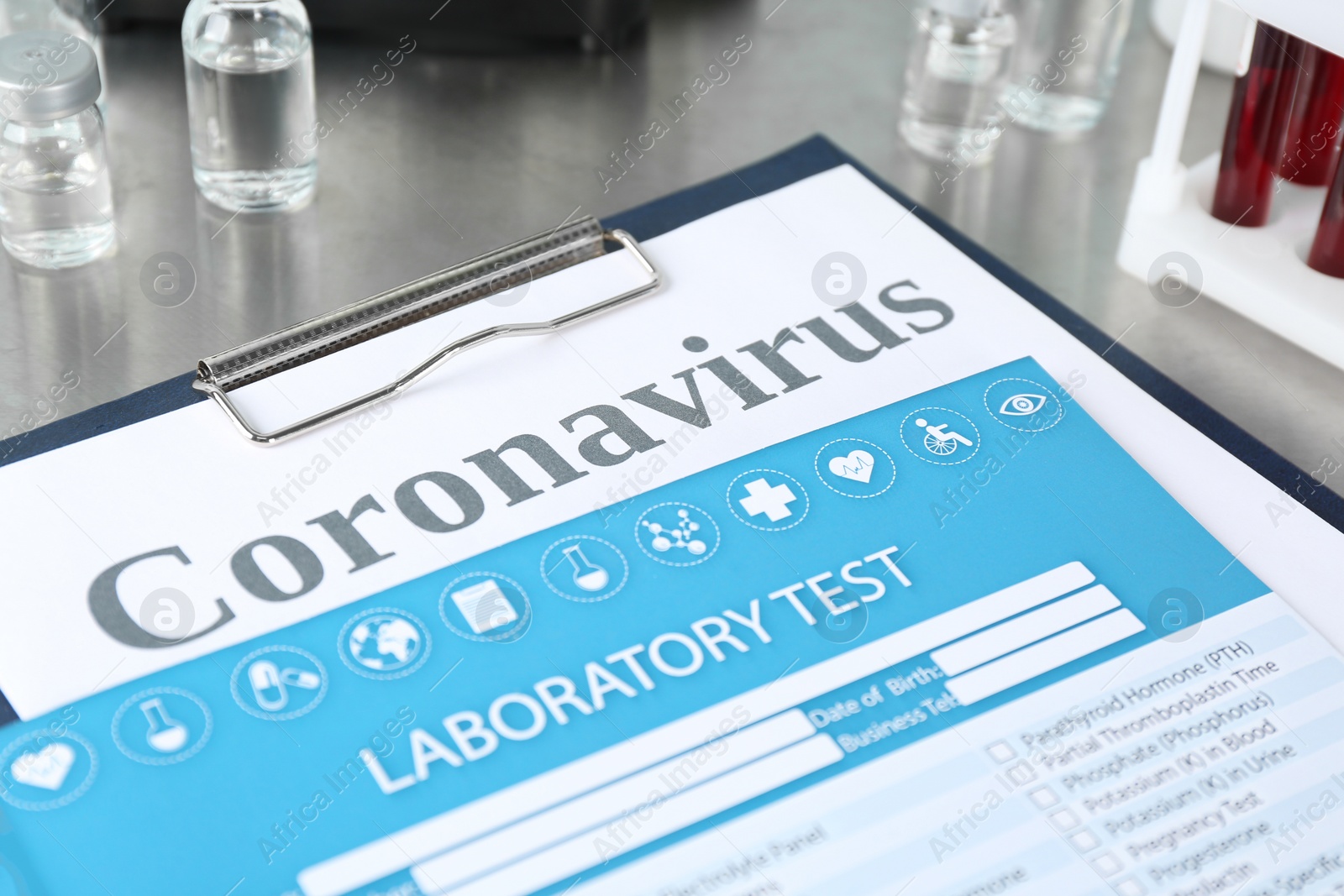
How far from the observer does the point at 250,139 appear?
2.70 ft

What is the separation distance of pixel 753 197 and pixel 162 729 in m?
0.45

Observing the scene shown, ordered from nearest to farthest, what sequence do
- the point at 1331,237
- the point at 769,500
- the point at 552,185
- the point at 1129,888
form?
the point at 1129,888, the point at 769,500, the point at 1331,237, the point at 552,185

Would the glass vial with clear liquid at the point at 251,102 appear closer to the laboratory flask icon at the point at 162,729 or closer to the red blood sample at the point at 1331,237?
the laboratory flask icon at the point at 162,729

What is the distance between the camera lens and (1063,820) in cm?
55

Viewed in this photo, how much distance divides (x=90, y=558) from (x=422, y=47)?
1.49 feet

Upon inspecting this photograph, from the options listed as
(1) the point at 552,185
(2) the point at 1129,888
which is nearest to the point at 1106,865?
(2) the point at 1129,888

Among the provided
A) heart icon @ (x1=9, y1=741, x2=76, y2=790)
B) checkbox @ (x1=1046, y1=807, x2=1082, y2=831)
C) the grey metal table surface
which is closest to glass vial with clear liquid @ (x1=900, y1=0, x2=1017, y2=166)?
the grey metal table surface

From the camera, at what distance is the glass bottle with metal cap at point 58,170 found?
2.36 ft

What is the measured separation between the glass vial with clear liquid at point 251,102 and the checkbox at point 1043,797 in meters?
0.54

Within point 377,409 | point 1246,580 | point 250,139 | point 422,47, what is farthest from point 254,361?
point 1246,580

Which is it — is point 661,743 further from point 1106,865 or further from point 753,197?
point 753,197

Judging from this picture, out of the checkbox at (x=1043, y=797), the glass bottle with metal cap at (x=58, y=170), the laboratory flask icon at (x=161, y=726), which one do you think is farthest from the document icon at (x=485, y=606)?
the glass bottle with metal cap at (x=58, y=170)

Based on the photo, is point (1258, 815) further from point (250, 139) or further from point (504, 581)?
point (250, 139)

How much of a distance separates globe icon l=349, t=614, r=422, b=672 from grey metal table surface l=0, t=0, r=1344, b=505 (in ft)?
0.72
